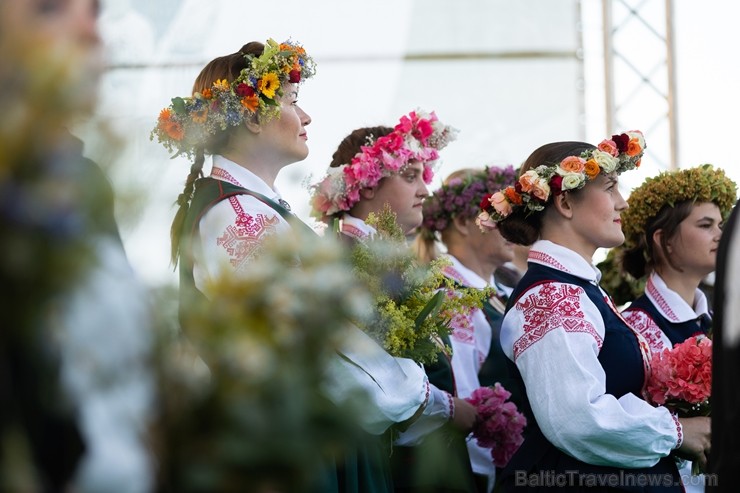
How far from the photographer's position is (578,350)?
2.90 meters

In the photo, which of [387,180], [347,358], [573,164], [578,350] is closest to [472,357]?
[387,180]

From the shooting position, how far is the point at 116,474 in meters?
0.95

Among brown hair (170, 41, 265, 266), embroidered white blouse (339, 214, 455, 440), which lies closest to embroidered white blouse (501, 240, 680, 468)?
embroidered white blouse (339, 214, 455, 440)

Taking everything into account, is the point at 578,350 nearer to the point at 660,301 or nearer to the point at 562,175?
the point at 562,175

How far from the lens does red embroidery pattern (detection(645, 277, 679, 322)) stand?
12.4ft

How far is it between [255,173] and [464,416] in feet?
3.55

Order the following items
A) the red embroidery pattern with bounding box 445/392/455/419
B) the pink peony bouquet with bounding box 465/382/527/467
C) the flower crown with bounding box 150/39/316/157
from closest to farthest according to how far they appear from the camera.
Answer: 1. the flower crown with bounding box 150/39/316/157
2. the red embroidery pattern with bounding box 445/392/455/419
3. the pink peony bouquet with bounding box 465/382/527/467

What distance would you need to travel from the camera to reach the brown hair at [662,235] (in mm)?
3939

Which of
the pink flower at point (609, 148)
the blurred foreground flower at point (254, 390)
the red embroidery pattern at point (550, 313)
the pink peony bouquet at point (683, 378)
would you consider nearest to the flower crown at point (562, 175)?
the pink flower at point (609, 148)

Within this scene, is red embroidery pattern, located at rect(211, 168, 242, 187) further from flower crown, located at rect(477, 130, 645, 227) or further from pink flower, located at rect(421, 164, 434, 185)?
pink flower, located at rect(421, 164, 434, 185)

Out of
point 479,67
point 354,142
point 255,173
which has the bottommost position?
point 255,173

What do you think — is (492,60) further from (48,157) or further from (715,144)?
(48,157)

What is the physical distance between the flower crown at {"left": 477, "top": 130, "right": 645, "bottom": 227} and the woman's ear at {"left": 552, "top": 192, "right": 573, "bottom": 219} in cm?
2

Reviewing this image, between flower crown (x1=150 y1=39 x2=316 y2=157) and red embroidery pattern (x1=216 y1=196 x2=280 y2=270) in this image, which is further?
flower crown (x1=150 y1=39 x2=316 y2=157)
